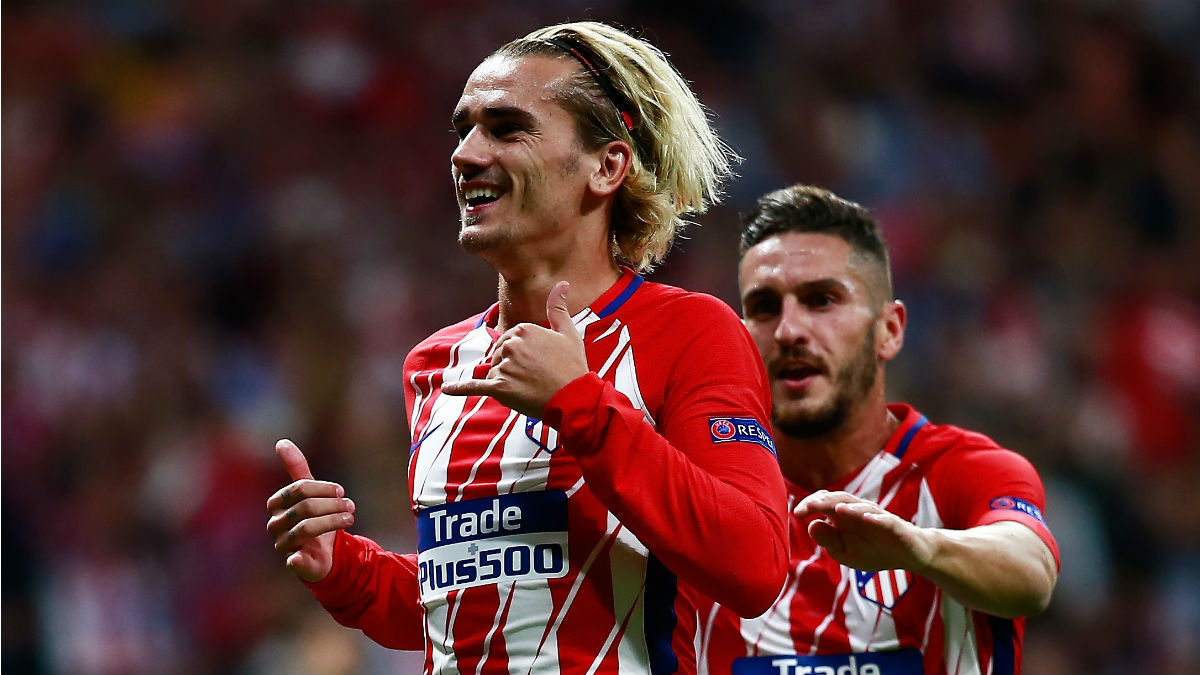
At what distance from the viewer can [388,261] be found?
8.52 meters

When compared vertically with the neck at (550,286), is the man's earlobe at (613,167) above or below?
above

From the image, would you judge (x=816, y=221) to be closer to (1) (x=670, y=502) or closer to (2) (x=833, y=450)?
(2) (x=833, y=450)

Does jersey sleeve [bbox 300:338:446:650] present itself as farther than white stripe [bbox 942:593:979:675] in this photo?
No

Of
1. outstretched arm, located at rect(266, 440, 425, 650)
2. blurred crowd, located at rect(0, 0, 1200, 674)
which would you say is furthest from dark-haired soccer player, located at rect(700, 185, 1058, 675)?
blurred crowd, located at rect(0, 0, 1200, 674)

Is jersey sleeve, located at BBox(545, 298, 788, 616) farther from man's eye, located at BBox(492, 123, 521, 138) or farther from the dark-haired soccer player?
man's eye, located at BBox(492, 123, 521, 138)

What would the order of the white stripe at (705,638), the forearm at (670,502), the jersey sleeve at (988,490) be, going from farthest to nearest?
the white stripe at (705,638)
the jersey sleeve at (988,490)
the forearm at (670,502)

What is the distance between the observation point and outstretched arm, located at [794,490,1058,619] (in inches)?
91.9

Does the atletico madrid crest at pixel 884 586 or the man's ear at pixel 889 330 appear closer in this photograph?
the atletico madrid crest at pixel 884 586

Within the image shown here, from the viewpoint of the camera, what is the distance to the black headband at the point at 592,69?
8.43ft

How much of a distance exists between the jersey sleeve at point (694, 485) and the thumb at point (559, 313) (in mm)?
101

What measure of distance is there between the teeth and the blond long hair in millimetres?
189

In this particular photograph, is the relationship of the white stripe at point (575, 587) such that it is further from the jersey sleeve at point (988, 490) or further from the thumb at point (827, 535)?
the jersey sleeve at point (988, 490)

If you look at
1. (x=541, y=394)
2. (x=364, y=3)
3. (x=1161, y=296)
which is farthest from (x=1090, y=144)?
(x=541, y=394)

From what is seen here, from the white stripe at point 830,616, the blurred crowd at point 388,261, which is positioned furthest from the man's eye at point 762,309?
the blurred crowd at point 388,261
